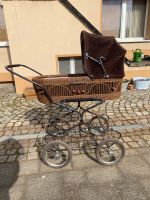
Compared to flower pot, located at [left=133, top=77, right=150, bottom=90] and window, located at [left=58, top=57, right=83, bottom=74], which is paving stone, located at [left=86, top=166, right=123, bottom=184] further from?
window, located at [left=58, top=57, right=83, bottom=74]

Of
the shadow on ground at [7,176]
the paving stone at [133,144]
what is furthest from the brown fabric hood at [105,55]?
the shadow on ground at [7,176]

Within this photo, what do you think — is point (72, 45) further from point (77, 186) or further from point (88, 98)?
point (77, 186)

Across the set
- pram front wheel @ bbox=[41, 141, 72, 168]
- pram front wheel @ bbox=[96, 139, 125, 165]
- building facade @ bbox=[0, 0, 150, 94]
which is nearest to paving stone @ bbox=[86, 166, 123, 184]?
pram front wheel @ bbox=[96, 139, 125, 165]

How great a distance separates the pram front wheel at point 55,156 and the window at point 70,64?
13.4 feet

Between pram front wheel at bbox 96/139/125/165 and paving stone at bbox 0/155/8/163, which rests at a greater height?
pram front wheel at bbox 96/139/125/165

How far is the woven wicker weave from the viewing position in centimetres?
264

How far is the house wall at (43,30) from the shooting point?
566 cm

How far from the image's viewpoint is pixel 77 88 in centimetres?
268

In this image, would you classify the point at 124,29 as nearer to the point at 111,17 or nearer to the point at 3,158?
the point at 111,17

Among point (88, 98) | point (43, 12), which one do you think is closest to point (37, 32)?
point (43, 12)

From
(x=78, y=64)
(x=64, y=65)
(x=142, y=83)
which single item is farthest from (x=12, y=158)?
(x=142, y=83)

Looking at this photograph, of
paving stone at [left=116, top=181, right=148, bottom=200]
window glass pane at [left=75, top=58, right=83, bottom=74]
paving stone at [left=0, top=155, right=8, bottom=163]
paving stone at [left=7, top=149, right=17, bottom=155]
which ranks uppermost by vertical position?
window glass pane at [left=75, top=58, right=83, bottom=74]

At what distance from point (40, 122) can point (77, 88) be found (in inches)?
73.1

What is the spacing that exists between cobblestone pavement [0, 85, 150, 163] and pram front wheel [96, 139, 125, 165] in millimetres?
351
